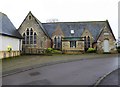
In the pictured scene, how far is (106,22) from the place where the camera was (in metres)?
44.7

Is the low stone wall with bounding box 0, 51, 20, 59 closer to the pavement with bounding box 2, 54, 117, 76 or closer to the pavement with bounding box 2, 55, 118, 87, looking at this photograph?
the pavement with bounding box 2, 54, 117, 76

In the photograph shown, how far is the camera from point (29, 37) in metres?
41.0

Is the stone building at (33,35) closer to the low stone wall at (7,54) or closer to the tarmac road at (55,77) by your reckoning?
the low stone wall at (7,54)

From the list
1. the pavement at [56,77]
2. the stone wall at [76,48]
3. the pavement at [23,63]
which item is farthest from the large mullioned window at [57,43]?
the pavement at [56,77]

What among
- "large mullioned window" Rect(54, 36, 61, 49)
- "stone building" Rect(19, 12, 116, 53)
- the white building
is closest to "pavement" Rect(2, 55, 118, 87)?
the white building

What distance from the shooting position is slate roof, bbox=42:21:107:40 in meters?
42.9

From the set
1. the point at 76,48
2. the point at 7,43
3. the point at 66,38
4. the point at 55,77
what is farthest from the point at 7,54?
the point at 55,77

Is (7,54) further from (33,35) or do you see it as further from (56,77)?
(56,77)

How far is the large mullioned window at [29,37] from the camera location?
40.8 metres

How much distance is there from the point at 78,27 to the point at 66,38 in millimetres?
4298

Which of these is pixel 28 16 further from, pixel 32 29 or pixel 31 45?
pixel 31 45

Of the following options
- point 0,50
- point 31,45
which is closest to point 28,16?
point 31,45

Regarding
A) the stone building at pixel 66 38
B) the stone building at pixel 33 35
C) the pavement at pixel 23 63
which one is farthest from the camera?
the stone building at pixel 66 38

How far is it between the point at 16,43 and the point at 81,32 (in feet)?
51.5
